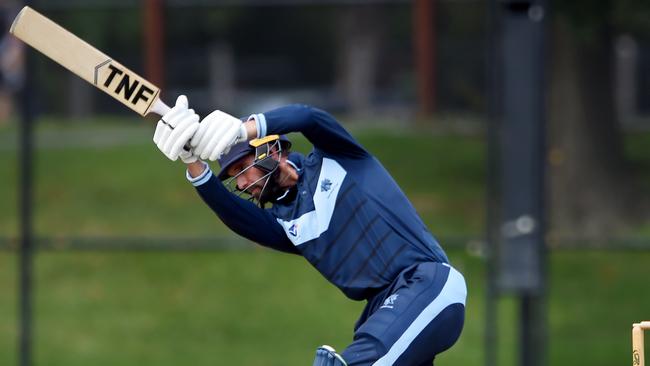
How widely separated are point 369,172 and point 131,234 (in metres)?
5.15

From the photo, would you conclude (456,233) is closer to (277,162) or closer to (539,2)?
(539,2)

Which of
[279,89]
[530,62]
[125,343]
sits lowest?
[125,343]

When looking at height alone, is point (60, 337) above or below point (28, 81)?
below

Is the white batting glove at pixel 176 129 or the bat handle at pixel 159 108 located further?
the bat handle at pixel 159 108

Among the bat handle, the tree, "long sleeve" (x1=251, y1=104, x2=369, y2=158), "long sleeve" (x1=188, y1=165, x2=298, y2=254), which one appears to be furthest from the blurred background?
the bat handle

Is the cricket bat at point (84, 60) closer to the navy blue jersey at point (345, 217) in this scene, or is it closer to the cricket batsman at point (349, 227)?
the cricket batsman at point (349, 227)

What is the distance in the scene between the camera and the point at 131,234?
33.6 ft

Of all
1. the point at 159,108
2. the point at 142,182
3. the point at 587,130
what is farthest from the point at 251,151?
the point at 142,182

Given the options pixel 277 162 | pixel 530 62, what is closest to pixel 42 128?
pixel 530 62

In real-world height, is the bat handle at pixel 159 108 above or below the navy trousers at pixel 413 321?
above

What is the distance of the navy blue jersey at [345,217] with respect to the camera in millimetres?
5273

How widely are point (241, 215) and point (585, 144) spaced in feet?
16.3

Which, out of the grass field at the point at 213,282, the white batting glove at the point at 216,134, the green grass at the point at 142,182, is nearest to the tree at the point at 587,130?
the grass field at the point at 213,282

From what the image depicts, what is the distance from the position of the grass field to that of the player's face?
12.9 ft
